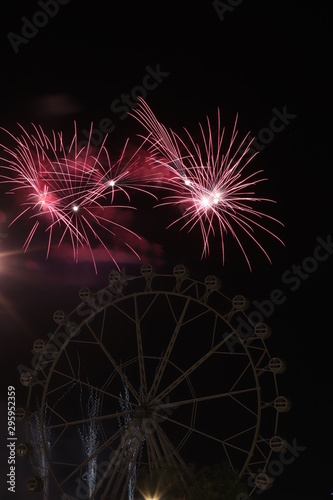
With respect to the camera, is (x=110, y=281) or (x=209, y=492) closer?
(x=209, y=492)

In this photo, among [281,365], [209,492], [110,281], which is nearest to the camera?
[209,492]

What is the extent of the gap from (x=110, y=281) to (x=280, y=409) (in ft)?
24.0

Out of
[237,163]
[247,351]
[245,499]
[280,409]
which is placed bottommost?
[245,499]

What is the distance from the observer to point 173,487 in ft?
93.2

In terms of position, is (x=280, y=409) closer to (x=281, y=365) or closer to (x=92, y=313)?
(x=281, y=365)

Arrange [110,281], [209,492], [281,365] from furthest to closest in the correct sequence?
1. [110,281]
2. [281,365]
3. [209,492]

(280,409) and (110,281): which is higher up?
(110,281)

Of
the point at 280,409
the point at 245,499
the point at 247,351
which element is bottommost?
the point at 245,499

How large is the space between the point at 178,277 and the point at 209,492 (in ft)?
24.8

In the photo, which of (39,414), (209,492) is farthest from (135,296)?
(209,492)

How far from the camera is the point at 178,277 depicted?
Result: 1249 inches

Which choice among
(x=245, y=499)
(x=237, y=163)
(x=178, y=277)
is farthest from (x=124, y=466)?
(x=237, y=163)

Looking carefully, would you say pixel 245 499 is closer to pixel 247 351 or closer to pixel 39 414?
pixel 247 351

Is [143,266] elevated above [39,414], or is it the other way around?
[143,266]
